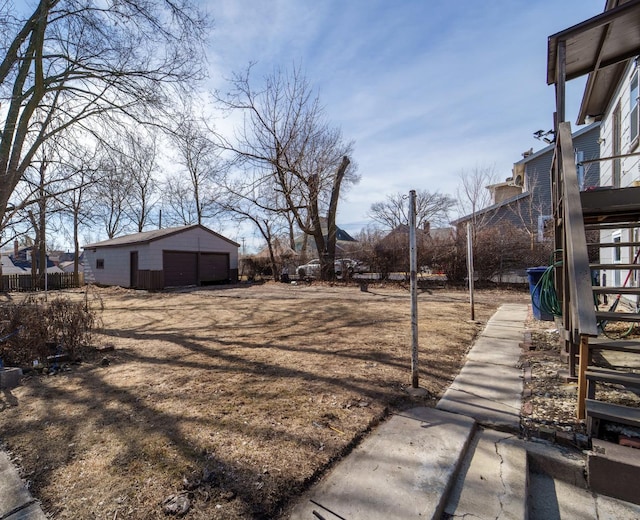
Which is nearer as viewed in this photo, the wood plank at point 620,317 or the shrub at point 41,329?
the wood plank at point 620,317

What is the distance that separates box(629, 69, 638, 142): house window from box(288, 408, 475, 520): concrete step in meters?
6.30

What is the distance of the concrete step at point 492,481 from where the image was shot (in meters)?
1.78

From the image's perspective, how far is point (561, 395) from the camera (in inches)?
121

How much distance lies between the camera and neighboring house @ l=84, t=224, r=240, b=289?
55.3 ft

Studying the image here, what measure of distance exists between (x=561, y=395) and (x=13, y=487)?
13.7ft

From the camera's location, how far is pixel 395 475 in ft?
6.51

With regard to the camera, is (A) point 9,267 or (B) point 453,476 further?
(A) point 9,267

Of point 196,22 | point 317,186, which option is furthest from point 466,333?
point 317,186

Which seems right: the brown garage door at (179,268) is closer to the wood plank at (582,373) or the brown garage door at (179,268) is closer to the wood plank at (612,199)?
the wood plank at (612,199)

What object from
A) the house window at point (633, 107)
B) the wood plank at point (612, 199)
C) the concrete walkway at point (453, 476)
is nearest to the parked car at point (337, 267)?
the house window at point (633, 107)

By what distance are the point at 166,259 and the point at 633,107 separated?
58.2 ft

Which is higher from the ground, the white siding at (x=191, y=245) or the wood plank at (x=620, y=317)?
the white siding at (x=191, y=245)

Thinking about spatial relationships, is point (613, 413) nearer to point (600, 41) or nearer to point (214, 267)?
point (600, 41)

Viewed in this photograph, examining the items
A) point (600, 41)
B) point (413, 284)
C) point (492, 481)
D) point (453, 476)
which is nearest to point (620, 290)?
point (413, 284)
